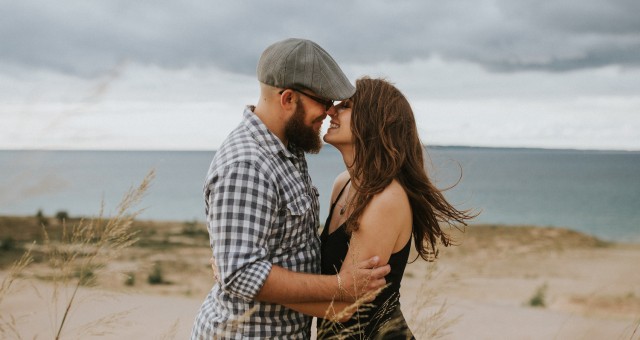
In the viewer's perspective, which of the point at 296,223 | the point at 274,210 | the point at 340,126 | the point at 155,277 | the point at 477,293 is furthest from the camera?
the point at 477,293

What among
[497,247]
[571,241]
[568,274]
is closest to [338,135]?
[568,274]

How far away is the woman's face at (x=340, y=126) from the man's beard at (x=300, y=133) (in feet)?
0.83

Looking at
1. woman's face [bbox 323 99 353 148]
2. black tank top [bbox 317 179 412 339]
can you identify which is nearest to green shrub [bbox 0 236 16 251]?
woman's face [bbox 323 99 353 148]

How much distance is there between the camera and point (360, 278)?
7.38 ft

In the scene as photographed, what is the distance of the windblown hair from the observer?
2559mm

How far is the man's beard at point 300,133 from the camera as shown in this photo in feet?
7.98

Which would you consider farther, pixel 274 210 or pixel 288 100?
pixel 288 100

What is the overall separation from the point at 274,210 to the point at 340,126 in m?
0.77

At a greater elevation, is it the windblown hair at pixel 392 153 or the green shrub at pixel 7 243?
the windblown hair at pixel 392 153

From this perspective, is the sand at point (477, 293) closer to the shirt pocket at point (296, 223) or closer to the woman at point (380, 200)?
the woman at point (380, 200)

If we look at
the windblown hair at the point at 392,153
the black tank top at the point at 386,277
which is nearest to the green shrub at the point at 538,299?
the windblown hair at the point at 392,153

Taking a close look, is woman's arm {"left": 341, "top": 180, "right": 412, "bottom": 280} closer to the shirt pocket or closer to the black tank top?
the black tank top

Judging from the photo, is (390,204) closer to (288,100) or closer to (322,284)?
(322,284)

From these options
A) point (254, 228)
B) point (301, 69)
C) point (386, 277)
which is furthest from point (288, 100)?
point (386, 277)
